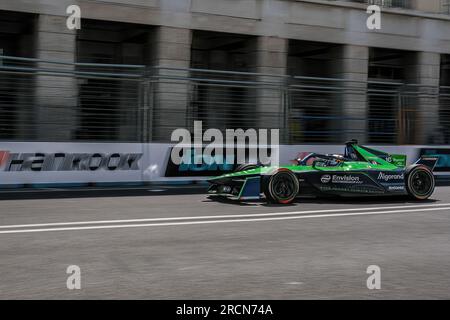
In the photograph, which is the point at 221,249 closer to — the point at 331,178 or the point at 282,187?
the point at 282,187

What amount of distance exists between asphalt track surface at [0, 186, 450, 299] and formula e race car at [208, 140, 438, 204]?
11.8 inches

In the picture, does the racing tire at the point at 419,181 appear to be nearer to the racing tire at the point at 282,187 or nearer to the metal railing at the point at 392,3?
the racing tire at the point at 282,187

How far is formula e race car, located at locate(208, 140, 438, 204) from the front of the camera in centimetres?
1168

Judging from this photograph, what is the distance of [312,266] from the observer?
21.5 ft

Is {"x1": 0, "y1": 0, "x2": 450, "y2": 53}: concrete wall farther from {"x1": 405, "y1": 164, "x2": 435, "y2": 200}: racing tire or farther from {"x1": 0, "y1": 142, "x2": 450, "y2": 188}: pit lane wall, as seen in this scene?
{"x1": 405, "y1": 164, "x2": 435, "y2": 200}: racing tire

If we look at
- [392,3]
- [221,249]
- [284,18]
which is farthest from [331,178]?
[392,3]

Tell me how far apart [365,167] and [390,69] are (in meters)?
21.2

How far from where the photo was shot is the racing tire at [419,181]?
12.8 metres

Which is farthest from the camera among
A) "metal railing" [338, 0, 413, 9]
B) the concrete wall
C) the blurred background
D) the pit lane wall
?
"metal railing" [338, 0, 413, 9]

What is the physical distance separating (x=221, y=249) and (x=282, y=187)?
4.63m

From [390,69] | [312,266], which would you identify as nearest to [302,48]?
[390,69]

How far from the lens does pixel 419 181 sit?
12992mm

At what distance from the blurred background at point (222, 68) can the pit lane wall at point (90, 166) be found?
1.45 feet

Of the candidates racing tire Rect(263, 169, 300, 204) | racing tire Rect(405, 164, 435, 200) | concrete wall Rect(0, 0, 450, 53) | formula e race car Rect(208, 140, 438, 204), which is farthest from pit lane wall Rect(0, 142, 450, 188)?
concrete wall Rect(0, 0, 450, 53)
